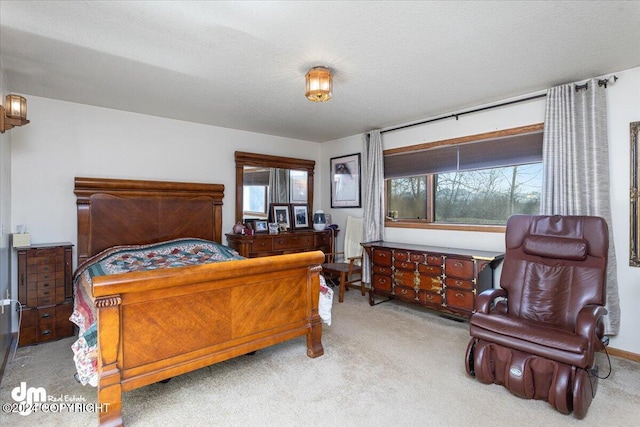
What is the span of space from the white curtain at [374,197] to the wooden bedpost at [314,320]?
189 centimetres

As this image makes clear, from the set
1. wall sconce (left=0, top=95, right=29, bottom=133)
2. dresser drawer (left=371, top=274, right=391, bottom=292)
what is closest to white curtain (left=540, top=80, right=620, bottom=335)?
dresser drawer (left=371, top=274, right=391, bottom=292)

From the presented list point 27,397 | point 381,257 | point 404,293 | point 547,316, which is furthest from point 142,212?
point 547,316

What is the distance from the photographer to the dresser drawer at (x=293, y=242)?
4898mm

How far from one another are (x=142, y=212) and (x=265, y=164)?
1.93m

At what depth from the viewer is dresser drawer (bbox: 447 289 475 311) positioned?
3.38 metres

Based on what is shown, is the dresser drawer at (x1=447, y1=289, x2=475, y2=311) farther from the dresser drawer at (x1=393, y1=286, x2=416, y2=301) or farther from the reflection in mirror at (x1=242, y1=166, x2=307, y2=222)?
the reflection in mirror at (x1=242, y1=166, x2=307, y2=222)

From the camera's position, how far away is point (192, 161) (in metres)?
4.53

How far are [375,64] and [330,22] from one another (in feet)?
2.41

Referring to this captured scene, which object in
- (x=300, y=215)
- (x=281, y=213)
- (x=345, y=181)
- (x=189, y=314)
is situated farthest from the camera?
(x=300, y=215)

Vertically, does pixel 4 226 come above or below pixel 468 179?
below

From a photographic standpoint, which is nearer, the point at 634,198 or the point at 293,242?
the point at 634,198

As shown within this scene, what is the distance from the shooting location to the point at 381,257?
4211mm

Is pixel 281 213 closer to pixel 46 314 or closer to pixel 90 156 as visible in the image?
pixel 90 156

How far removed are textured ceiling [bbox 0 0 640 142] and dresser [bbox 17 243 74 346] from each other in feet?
5.41
